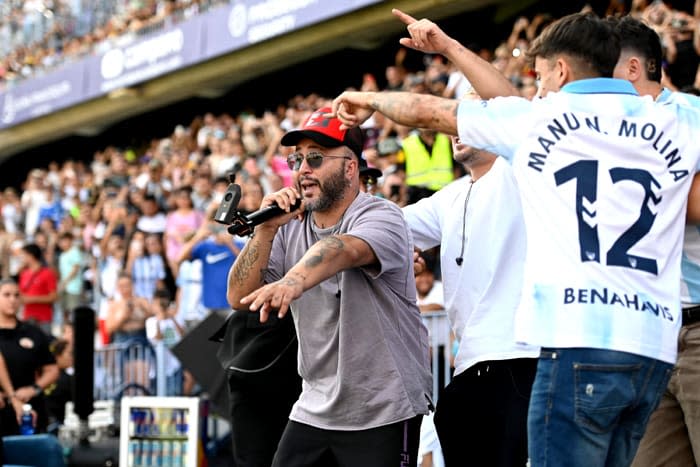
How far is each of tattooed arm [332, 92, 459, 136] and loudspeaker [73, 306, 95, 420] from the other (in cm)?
673

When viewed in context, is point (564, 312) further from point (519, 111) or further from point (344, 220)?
point (344, 220)

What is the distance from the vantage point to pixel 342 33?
19500 millimetres

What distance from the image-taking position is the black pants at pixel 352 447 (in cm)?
414

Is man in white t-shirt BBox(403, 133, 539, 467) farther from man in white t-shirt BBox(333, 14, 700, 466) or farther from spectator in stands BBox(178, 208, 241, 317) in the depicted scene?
spectator in stands BBox(178, 208, 241, 317)

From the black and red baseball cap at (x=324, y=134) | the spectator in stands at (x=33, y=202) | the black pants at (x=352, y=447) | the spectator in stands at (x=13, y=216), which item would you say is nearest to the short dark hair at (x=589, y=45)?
the black and red baseball cap at (x=324, y=134)

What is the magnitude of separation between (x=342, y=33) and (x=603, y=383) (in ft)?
55.4

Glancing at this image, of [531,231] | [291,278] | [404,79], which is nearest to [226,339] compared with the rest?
[291,278]

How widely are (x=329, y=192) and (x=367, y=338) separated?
0.64m

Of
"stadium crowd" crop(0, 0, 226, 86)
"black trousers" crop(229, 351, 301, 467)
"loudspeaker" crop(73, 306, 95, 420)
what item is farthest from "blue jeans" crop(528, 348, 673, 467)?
"stadium crowd" crop(0, 0, 226, 86)

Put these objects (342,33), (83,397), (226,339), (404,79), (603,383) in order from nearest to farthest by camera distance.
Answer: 1. (603,383)
2. (226,339)
3. (83,397)
4. (404,79)
5. (342,33)

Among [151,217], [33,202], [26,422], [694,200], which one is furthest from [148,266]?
[694,200]

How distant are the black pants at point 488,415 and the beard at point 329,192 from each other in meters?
0.88

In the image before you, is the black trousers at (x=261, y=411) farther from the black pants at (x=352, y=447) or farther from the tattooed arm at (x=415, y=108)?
the tattooed arm at (x=415, y=108)

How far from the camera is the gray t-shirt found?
4148mm
